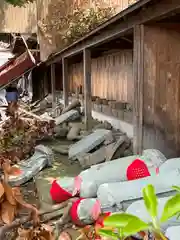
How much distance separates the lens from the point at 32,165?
21.7 ft

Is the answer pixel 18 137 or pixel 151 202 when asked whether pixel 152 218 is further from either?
pixel 18 137

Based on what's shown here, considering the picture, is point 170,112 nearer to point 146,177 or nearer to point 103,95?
point 146,177

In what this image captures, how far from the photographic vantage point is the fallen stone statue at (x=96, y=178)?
15.0 ft

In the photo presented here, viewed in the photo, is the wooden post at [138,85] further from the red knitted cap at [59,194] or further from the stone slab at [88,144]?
the stone slab at [88,144]

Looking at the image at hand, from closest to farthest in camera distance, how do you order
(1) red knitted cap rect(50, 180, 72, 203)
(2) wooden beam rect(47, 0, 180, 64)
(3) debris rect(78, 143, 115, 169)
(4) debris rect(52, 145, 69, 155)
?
(2) wooden beam rect(47, 0, 180, 64) → (1) red knitted cap rect(50, 180, 72, 203) → (3) debris rect(78, 143, 115, 169) → (4) debris rect(52, 145, 69, 155)

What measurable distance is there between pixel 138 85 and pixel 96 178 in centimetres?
180

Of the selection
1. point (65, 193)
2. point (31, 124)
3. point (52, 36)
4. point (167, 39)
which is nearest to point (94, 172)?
point (65, 193)

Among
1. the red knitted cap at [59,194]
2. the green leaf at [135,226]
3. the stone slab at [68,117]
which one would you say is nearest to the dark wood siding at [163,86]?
the red knitted cap at [59,194]

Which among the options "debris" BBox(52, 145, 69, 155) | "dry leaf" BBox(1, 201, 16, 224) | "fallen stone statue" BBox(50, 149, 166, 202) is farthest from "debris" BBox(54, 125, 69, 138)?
"dry leaf" BBox(1, 201, 16, 224)

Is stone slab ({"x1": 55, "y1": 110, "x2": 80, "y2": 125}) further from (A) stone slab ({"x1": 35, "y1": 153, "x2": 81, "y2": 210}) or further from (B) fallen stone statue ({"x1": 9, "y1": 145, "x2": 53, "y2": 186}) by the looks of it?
(B) fallen stone statue ({"x1": 9, "y1": 145, "x2": 53, "y2": 186})

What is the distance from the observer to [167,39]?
536 cm

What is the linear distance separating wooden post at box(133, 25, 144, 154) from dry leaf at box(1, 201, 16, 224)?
3630 millimetres

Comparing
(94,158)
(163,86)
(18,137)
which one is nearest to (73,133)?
(18,137)

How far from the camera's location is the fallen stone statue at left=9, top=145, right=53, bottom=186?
5955mm
